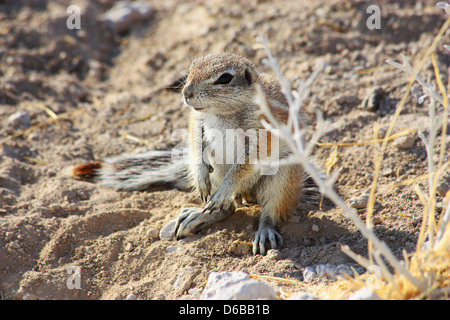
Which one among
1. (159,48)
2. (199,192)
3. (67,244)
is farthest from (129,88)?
(67,244)

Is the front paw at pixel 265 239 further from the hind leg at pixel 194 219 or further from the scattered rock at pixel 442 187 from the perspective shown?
the scattered rock at pixel 442 187

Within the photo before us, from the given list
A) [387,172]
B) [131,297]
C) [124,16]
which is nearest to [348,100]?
[387,172]

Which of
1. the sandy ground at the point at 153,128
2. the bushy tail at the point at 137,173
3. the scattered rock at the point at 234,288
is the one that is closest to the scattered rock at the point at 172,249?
the sandy ground at the point at 153,128

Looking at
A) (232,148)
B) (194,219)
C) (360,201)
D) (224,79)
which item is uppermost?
(224,79)

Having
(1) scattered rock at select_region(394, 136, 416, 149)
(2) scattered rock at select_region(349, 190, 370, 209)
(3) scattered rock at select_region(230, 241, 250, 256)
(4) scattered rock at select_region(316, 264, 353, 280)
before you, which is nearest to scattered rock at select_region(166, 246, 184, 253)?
(3) scattered rock at select_region(230, 241, 250, 256)

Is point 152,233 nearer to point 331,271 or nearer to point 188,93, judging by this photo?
point 188,93
